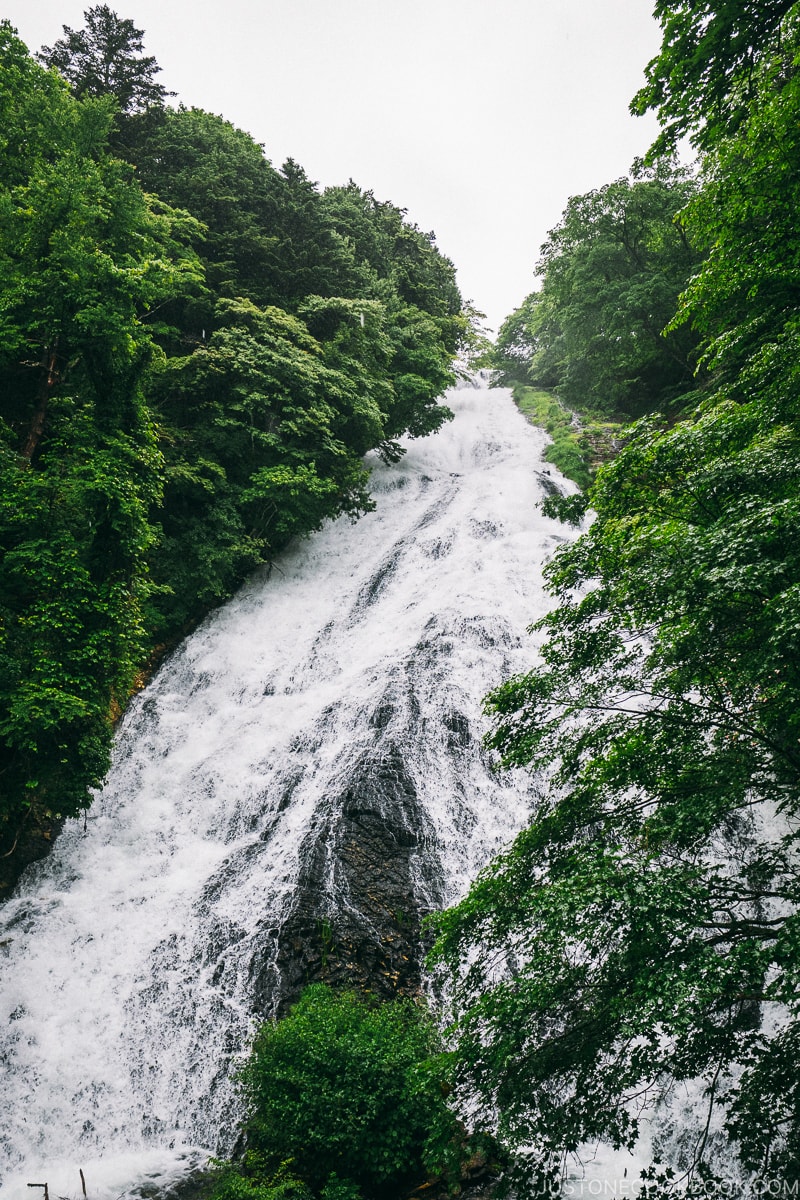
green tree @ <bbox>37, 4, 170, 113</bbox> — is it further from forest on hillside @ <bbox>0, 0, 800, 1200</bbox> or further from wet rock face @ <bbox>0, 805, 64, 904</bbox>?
wet rock face @ <bbox>0, 805, 64, 904</bbox>

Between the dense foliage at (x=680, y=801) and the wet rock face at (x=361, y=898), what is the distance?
2.26m

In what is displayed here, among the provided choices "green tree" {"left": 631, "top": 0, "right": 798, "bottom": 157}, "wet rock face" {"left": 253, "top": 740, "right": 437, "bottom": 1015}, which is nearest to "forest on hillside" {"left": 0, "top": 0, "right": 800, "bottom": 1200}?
"green tree" {"left": 631, "top": 0, "right": 798, "bottom": 157}

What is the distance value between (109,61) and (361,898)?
86.8 ft

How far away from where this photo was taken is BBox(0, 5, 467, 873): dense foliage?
33.5ft

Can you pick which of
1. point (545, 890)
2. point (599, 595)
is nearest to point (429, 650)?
point (599, 595)

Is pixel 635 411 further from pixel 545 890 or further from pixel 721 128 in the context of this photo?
pixel 545 890

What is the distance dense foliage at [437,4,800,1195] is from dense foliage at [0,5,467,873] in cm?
744

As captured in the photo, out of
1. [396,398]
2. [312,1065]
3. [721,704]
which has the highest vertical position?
[396,398]

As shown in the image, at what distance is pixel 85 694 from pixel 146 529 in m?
3.08

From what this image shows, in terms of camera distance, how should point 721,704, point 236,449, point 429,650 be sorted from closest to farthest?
point 721,704 < point 429,650 < point 236,449

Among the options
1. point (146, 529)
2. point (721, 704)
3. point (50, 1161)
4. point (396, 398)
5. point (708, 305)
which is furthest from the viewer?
point (396, 398)

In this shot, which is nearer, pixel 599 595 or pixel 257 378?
pixel 599 595

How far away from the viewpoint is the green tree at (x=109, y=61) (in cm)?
2050

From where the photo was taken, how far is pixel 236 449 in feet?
56.4
